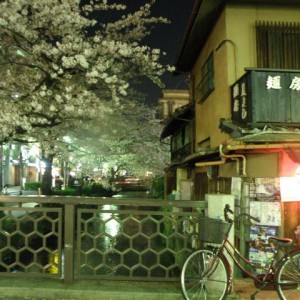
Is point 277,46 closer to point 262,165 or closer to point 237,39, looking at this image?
point 237,39

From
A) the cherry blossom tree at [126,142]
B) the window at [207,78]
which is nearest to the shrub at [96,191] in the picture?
the cherry blossom tree at [126,142]

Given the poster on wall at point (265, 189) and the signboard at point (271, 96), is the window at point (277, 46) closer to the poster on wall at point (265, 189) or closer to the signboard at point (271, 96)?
the signboard at point (271, 96)

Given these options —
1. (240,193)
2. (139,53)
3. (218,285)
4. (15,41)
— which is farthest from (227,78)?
(15,41)

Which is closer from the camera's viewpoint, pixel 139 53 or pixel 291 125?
pixel 291 125

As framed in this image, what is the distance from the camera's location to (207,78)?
12.7m

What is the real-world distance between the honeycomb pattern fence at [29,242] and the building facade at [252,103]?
2.89 meters

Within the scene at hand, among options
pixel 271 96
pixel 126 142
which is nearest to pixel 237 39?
pixel 271 96

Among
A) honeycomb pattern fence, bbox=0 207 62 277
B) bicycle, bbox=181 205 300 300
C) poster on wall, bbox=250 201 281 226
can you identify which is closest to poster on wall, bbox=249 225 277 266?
poster on wall, bbox=250 201 281 226

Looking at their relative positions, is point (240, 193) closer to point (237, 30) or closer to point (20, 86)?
point (237, 30)

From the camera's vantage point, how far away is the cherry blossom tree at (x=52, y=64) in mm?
11586

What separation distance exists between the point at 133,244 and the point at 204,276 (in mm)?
6103

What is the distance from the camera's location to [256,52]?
10039 millimetres

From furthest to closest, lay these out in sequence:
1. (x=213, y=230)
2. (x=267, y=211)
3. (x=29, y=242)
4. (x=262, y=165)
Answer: (x=29, y=242) < (x=267, y=211) < (x=262, y=165) < (x=213, y=230)

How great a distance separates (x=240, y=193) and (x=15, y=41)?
891 cm
